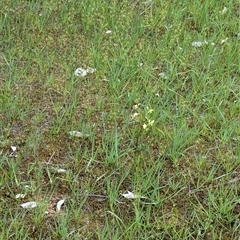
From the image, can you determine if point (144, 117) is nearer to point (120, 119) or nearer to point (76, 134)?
point (120, 119)

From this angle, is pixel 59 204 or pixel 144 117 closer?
pixel 59 204

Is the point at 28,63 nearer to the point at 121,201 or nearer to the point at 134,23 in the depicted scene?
the point at 134,23

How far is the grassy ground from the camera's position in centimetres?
238

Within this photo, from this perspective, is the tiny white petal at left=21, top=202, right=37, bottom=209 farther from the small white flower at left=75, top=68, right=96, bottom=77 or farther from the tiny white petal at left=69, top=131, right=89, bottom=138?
the small white flower at left=75, top=68, right=96, bottom=77

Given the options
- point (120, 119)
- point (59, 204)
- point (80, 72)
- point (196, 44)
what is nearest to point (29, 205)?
point (59, 204)

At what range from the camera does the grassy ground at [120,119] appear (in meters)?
2.38

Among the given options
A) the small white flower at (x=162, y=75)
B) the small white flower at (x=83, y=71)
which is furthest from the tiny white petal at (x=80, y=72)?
the small white flower at (x=162, y=75)

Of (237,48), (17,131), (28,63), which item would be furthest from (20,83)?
(237,48)

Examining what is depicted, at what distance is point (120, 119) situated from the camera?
291 cm

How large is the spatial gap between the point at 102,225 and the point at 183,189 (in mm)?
432

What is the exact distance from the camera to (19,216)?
92.5 inches

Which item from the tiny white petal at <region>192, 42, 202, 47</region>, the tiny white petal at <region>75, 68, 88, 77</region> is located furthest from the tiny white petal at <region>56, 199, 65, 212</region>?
the tiny white petal at <region>192, 42, 202, 47</region>

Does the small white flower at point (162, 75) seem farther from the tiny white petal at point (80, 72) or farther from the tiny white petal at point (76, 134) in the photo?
the tiny white petal at point (76, 134)

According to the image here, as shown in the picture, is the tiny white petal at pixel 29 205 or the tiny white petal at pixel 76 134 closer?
the tiny white petal at pixel 29 205
